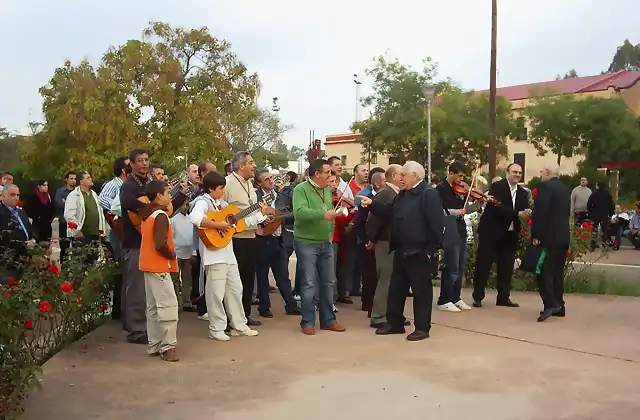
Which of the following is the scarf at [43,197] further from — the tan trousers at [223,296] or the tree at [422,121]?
the tree at [422,121]

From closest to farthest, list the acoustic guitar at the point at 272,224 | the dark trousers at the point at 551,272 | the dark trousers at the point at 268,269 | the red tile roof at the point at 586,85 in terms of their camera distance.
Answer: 1. the acoustic guitar at the point at 272,224
2. the dark trousers at the point at 551,272
3. the dark trousers at the point at 268,269
4. the red tile roof at the point at 586,85

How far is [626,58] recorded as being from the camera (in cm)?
9050

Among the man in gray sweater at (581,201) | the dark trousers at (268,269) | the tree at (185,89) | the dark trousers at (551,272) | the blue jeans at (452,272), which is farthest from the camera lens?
the tree at (185,89)

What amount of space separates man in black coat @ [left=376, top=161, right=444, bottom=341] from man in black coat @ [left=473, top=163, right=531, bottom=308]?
1.91 meters

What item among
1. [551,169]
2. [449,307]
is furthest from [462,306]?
[551,169]

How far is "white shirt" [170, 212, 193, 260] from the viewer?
8680mm

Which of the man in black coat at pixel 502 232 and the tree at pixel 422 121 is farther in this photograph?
the tree at pixel 422 121

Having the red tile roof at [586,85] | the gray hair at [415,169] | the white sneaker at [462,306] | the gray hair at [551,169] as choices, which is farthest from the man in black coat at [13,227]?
the red tile roof at [586,85]

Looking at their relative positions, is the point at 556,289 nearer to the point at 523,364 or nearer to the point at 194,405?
the point at 523,364

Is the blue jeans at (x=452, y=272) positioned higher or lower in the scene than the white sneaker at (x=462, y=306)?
higher

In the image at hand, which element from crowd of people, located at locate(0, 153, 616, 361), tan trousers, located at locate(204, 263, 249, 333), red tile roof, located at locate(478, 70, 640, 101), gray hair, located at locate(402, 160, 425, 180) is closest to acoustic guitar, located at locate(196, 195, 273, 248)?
crowd of people, located at locate(0, 153, 616, 361)

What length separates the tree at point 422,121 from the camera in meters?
41.0

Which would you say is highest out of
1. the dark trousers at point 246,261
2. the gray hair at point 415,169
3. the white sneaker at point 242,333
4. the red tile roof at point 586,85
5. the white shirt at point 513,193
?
the red tile roof at point 586,85

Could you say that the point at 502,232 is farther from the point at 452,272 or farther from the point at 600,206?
the point at 600,206
